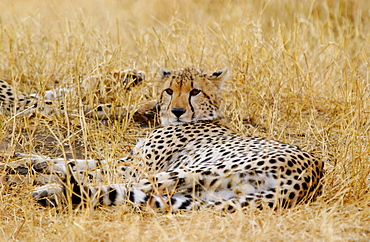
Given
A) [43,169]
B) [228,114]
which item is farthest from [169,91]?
[43,169]

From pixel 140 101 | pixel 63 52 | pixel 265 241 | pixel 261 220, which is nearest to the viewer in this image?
pixel 265 241

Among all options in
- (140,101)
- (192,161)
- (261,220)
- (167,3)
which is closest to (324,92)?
(140,101)

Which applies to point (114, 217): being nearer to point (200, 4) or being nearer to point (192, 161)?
point (192, 161)

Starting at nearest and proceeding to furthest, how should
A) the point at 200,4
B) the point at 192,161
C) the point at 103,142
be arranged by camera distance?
the point at 192,161, the point at 103,142, the point at 200,4

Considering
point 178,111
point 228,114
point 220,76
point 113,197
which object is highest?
point 220,76

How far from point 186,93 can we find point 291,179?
1.14 m

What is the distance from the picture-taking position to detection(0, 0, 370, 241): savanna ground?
2438 mm

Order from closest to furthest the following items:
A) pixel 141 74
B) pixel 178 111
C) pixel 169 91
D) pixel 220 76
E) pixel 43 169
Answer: pixel 43 169 < pixel 178 111 < pixel 169 91 < pixel 220 76 < pixel 141 74

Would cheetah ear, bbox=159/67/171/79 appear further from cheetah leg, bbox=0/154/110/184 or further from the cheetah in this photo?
cheetah leg, bbox=0/154/110/184

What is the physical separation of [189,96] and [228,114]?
0.75 meters

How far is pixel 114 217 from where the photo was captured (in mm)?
2670

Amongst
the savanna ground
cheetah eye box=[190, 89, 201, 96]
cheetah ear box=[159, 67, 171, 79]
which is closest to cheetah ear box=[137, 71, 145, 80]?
the savanna ground

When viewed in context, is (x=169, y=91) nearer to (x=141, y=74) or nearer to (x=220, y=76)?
(x=220, y=76)

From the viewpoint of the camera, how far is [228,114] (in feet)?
14.2
